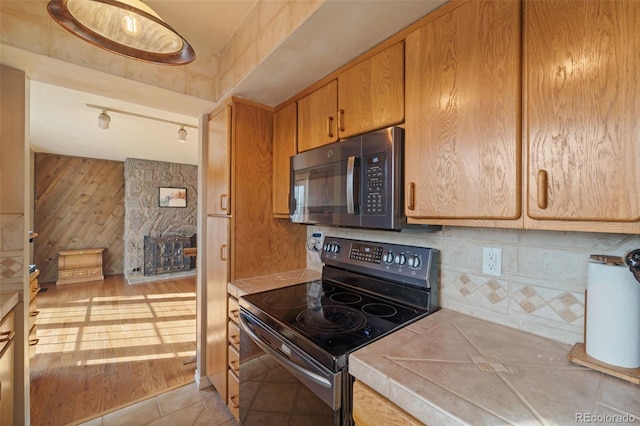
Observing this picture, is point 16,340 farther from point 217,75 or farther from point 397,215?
point 397,215

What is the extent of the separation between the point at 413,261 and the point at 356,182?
47 cm

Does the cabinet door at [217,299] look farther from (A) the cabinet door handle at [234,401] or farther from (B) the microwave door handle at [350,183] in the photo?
(B) the microwave door handle at [350,183]

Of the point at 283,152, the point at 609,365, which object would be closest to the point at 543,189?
the point at 609,365

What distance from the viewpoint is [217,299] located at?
186 centimetres

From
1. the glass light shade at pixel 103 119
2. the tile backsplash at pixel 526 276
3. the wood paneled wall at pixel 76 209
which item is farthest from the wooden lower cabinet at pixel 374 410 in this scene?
the wood paneled wall at pixel 76 209

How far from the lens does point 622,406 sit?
23.8 inches

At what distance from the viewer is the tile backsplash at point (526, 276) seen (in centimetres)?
89

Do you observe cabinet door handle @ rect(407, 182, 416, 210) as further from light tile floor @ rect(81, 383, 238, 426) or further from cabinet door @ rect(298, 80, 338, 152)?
light tile floor @ rect(81, 383, 238, 426)

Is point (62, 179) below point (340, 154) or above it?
above

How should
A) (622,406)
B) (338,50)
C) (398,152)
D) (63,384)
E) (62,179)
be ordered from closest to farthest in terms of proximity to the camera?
(622,406) < (398,152) < (338,50) < (63,384) < (62,179)

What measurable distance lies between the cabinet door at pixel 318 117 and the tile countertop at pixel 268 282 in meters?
0.87

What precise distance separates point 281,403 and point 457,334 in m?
0.78

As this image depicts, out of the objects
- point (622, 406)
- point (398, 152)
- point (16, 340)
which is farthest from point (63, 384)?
point (622, 406)

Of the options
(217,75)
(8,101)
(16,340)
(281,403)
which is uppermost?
(217,75)
